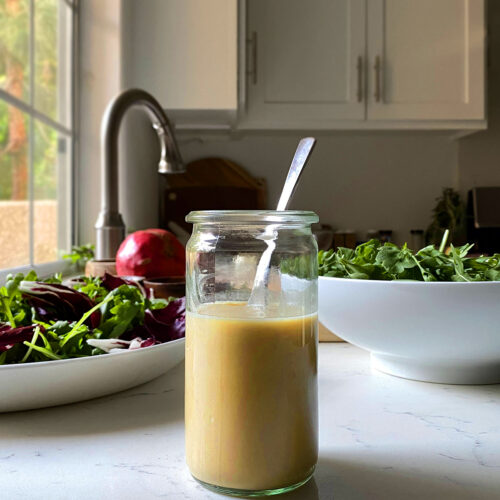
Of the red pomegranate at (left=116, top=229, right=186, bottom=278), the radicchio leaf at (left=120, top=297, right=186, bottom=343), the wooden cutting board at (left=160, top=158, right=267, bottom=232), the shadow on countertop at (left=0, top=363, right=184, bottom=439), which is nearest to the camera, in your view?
the shadow on countertop at (left=0, top=363, right=184, bottom=439)

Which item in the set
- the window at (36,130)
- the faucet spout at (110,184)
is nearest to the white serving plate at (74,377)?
the faucet spout at (110,184)

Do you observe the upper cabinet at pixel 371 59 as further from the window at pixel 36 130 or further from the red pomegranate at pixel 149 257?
the red pomegranate at pixel 149 257

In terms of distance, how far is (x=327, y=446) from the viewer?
0.45 metres

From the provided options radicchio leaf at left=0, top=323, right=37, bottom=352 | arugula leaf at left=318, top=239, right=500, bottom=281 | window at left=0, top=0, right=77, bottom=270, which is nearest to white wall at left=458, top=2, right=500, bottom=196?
window at left=0, top=0, right=77, bottom=270

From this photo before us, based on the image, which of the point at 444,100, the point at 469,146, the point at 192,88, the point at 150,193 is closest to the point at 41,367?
the point at 192,88

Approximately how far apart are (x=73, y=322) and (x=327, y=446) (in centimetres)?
29

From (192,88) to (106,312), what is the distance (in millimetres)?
1527

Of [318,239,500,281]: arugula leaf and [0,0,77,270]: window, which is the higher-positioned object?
[0,0,77,270]: window

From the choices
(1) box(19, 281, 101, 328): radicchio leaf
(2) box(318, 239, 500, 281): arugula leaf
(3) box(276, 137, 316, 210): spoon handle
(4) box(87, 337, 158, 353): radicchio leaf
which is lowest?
(4) box(87, 337, 158, 353): radicchio leaf

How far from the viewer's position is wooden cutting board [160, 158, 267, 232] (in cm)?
246

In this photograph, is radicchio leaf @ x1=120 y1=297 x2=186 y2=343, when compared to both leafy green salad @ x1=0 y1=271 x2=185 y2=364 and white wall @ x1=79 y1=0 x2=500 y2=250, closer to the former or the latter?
leafy green salad @ x1=0 y1=271 x2=185 y2=364

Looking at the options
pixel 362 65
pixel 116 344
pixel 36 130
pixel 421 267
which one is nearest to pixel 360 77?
pixel 362 65

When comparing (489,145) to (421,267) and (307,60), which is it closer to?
(307,60)

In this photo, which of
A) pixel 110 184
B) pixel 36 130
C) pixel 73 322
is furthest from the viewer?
pixel 36 130
